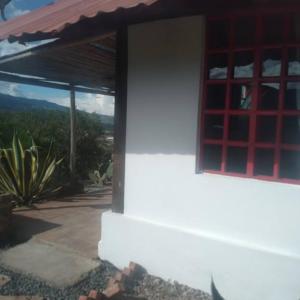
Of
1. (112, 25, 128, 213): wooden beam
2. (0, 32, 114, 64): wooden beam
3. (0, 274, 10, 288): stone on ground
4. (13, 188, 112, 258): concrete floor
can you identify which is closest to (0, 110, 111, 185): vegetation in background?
(13, 188, 112, 258): concrete floor

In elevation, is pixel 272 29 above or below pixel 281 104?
above

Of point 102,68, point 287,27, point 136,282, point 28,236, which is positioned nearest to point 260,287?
point 136,282

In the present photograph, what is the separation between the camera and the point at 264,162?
12.3 feet

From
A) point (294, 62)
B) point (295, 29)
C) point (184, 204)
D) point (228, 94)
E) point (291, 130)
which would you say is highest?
point (295, 29)

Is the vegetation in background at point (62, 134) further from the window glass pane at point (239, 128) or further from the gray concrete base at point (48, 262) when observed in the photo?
the window glass pane at point (239, 128)

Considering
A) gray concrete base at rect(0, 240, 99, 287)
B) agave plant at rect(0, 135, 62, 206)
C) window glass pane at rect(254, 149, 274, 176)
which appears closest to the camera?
window glass pane at rect(254, 149, 274, 176)

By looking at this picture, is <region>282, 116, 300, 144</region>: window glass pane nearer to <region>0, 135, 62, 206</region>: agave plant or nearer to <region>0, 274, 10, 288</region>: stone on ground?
<region>0, 274, 10, 288</region>: stone on ground

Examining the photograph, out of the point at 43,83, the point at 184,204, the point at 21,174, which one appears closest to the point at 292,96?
the point at 184,204

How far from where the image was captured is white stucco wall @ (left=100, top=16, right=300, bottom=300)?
3.46 metres

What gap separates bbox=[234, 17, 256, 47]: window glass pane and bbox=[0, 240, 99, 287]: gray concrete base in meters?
2.93

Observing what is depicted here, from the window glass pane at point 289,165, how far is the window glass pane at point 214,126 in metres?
0.67

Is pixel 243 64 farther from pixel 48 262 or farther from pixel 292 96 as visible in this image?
pixel 48 262

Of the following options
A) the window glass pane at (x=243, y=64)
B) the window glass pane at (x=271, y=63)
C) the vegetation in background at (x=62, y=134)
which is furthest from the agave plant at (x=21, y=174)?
the window glass pane at (x=271, y=63)

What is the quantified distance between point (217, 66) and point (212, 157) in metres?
0.95
